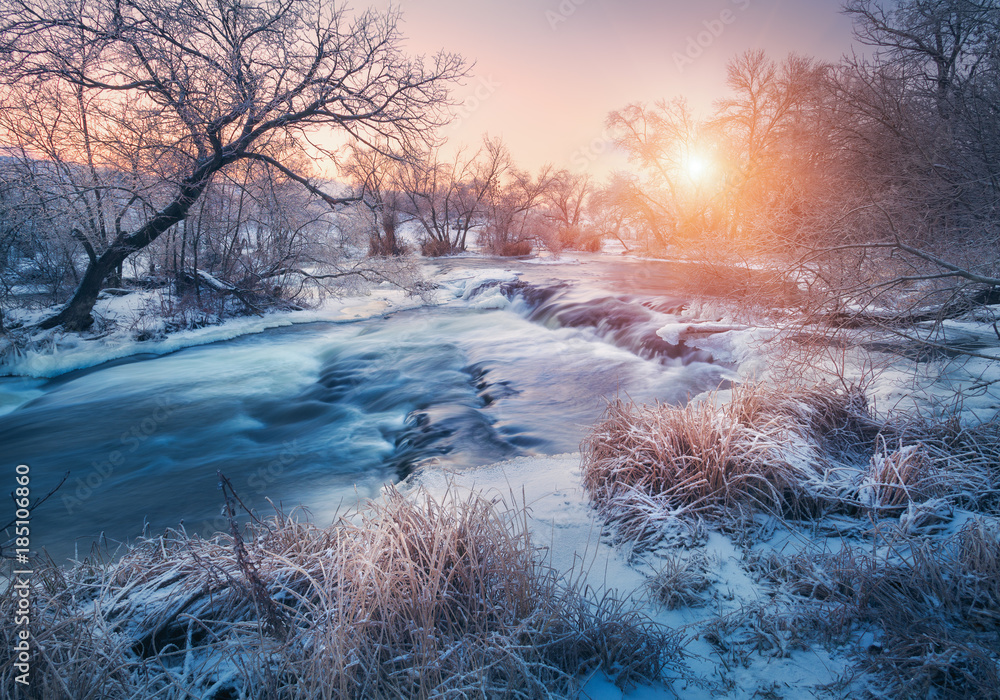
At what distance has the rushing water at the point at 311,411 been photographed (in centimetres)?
522

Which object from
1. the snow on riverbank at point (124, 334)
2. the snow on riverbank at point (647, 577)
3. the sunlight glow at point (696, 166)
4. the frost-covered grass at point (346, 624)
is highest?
the sunlight glow at point (696, 166)

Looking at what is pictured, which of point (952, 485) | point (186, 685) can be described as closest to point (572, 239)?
point (952, 485)

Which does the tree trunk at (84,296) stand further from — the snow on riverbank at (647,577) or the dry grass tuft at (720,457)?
the dry grass tuft at (720,457)

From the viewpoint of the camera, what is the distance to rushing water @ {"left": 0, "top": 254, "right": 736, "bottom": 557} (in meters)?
5.22

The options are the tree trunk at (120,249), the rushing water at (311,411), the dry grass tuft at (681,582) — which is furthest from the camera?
the tree trunk at (120,249)

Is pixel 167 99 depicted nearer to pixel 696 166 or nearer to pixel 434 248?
pixel 434 248

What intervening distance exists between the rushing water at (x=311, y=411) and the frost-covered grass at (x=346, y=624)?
1.70 metres

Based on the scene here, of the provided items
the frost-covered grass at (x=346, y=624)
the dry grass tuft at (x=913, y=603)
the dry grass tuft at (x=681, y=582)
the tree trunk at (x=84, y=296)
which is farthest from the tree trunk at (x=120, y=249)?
the dry grass tuft at (x=913, y=603)

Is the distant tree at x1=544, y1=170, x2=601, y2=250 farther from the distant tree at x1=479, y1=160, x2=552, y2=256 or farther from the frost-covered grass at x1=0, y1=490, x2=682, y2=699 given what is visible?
the frost-covered grass at x1=0, y1=490, x2=682, y2=699

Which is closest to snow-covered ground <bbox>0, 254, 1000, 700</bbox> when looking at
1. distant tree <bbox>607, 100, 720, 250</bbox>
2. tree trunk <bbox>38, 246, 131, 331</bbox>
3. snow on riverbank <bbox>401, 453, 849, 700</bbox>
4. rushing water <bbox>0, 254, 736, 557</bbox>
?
snow on riverbank <bbox>401, 453, 849, 700</bbox>

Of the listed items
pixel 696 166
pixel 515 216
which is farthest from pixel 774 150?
pixel 515 216

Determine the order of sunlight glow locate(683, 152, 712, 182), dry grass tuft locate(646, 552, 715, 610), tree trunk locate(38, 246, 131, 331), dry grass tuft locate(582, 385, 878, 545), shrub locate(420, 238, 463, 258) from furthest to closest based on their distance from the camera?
1. shrub locate(420, 238, 463, 258)
2. sunlight glow locate(683, 152, 712, 182)
3. tree trunk locate(38, 246, 131, 331)
4. dry grass tuft locate(582, 385, 878, 545)
5. dry grass tuft locate(646, 552, 715, 610)

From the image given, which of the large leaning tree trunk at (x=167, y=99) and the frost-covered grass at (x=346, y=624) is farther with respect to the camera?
the large leaning tree trunk at (x=167, y=99)

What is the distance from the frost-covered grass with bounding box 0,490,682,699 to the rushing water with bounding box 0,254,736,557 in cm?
170
